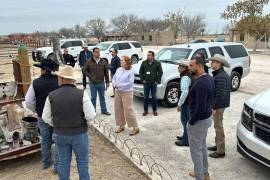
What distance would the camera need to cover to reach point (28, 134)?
5934mm

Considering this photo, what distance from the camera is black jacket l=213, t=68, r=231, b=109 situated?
4.98 meters

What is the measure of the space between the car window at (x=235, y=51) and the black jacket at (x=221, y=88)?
19.2 feet

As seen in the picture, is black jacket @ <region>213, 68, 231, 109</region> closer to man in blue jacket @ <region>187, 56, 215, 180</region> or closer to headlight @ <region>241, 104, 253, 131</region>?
headlight @ <region>241, 104, 253, 131</region>

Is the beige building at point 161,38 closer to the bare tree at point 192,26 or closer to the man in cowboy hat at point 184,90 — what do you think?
the bare tree at point 192,26

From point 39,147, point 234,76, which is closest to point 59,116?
point 39,147

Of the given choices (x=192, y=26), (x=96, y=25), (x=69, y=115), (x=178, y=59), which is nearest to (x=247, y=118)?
(x=69, y=115)

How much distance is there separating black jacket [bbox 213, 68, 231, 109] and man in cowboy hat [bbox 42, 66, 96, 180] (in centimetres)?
207

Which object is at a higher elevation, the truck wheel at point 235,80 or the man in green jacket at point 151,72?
the man in green jacket at point 151,72

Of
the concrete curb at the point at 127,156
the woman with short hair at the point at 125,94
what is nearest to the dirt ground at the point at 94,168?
the concrete curb at the point at 127,156

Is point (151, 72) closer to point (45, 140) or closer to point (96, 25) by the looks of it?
point (45, 140)

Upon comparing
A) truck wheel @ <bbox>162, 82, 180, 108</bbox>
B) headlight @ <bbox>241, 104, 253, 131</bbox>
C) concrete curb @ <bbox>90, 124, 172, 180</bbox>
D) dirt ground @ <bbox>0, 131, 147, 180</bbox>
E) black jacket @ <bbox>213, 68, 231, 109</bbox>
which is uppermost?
black jacket @ <bbox>213, 68, 231, 109</bbox>

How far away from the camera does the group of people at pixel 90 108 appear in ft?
12.7

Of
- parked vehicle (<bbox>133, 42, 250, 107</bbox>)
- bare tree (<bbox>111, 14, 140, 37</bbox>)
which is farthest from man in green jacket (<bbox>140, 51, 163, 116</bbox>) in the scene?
bare tree (<bbox>111, 14, 140, 37</bbox>)

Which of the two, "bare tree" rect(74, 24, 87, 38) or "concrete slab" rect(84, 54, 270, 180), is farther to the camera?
"bare tree" rect(74, 24, 87, 38)
